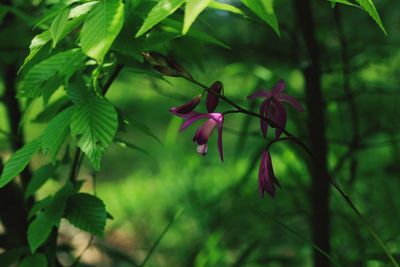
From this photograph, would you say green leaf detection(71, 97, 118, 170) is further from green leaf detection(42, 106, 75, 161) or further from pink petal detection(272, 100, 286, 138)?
pink petal detection(272, 100, 286, 138)

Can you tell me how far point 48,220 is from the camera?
33.3 inches

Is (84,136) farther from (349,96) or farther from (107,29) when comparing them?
(349,96)

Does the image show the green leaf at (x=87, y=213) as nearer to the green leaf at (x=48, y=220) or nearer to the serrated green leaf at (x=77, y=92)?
the green leaf at (x=48, y=220)

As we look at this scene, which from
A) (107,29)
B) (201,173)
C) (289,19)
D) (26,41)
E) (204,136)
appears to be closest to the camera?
(107,29)

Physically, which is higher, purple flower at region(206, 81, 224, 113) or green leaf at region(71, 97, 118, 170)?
purple flower at region(206, 81, 224, 113)

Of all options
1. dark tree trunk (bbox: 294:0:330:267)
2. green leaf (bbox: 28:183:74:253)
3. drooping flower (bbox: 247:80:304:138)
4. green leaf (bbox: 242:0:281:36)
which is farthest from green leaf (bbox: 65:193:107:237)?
dark tree trunk (bbox: 294:0:330:267)

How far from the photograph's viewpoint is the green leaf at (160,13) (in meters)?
0.59

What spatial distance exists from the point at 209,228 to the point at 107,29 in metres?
1.99

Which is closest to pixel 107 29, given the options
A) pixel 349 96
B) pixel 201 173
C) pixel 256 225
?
pixel 349 96

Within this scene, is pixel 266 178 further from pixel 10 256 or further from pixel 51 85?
pixel 10 256

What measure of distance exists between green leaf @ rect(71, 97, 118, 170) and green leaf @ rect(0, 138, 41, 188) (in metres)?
0.08

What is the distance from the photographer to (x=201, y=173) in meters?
3.29

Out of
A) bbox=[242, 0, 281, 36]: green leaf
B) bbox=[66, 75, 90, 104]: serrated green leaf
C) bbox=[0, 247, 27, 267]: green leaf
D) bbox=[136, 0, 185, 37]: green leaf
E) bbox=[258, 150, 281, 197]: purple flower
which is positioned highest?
bbox=[242, 0, 281, 36]: green leaf

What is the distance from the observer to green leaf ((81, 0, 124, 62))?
1.95 ft
